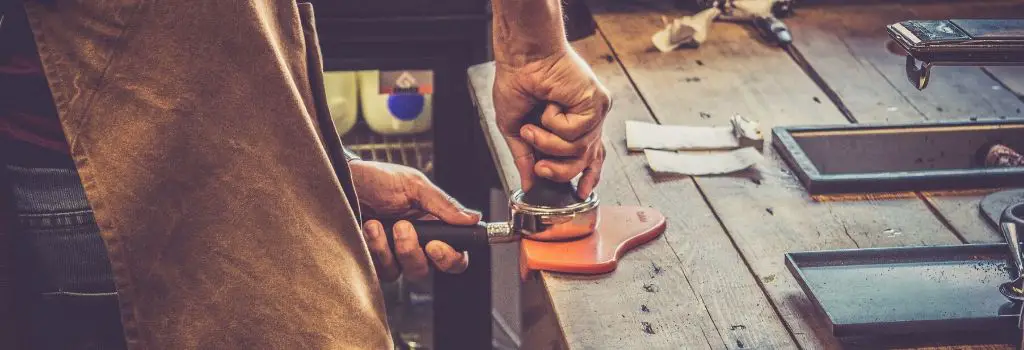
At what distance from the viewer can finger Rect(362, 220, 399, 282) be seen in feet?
4.91

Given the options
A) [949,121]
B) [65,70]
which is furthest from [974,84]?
[65,70]

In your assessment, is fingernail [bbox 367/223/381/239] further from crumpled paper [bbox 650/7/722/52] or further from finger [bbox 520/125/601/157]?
crumpled paper [bbox 650/7/722/52]

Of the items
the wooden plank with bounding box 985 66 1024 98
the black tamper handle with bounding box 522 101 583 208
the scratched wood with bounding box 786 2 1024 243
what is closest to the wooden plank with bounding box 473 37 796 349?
the black tamper handle with bounding box 522 101 583 208

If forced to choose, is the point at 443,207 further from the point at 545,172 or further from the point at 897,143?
the point at 897,143

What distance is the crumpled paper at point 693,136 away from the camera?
182 cm

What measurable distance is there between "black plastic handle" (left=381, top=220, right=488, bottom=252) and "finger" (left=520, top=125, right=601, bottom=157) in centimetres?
13

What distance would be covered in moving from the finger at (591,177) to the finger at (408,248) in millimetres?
220

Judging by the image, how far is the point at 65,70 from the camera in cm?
113

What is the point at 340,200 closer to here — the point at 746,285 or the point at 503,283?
the point at 746,285

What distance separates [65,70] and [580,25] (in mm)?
1434

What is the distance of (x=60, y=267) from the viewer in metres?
1.35

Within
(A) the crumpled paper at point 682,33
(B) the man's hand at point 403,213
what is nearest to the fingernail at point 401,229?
(B) the man's hand at point 403,213

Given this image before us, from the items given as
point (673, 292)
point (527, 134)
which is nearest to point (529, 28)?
point (527, 134)

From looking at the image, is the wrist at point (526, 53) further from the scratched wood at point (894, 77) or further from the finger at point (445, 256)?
the scratched wood at point (894, 77)
